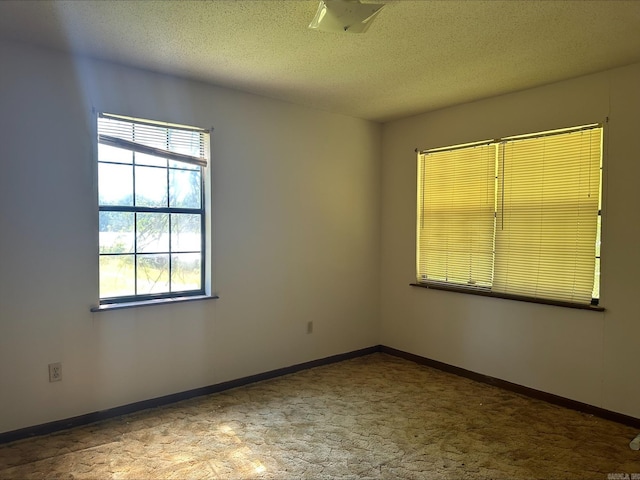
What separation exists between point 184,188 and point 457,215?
8.05ft

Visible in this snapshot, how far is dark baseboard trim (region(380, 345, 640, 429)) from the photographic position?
296 centimetres

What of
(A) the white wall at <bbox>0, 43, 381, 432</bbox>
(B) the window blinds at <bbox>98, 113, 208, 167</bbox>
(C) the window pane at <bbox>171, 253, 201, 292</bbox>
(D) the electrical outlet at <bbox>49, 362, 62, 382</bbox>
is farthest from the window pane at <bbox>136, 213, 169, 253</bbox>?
(D) the electrical outlet at <bbox>49, 362, 62, 382</bbox>

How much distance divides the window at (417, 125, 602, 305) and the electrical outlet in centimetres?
316

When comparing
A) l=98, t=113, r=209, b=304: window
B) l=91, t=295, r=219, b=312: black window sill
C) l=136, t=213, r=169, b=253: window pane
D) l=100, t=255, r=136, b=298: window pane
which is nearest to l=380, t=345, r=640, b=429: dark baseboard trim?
l=91, t=295, r=219, b=312: black window sill

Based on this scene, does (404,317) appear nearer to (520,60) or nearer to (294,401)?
(294,401)

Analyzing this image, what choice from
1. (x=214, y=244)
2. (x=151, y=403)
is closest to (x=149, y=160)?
(x=214, y=244)

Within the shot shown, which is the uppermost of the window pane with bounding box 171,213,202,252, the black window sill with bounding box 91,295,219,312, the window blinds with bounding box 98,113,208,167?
the window blinds with bounding box 98,113,208,167

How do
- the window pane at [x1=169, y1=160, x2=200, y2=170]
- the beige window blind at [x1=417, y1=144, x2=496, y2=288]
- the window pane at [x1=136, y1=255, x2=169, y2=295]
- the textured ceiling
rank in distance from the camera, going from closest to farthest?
the textured ceiling
the window pane at [x1=136, y1=255, x2=169, y2=295]
the window pane at [x1=169, y1=160, x2=200, y2=170]
the beige window blind at [x1=417, y1=144, x2=496, y2=288]

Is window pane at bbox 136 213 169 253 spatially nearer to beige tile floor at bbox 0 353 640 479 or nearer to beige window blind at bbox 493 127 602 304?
beige tile floor at bbox 0 353 640 479

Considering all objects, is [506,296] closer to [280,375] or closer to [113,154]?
[280,375]

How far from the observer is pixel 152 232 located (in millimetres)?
3176

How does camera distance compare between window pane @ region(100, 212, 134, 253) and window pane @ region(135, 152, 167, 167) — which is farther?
window pane @ region(135, 152, 167, 167)

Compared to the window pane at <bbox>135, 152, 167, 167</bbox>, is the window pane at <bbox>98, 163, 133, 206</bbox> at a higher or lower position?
lower

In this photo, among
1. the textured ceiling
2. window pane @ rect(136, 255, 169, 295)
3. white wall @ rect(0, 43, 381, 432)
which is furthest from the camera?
window pane @ rect(136, 255, 169, 295)
